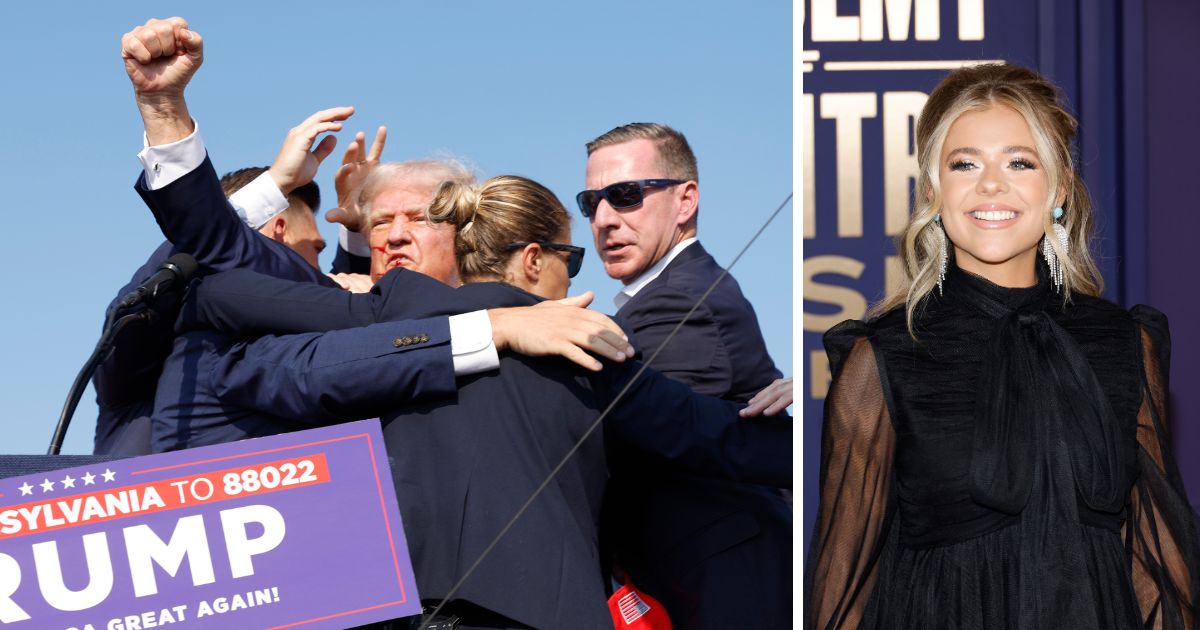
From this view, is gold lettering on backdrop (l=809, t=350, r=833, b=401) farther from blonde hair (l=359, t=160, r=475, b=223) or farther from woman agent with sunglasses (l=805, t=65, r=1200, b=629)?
blonde hair (l=359, t=160, r=475, b=223)

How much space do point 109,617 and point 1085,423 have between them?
1734 millimetres

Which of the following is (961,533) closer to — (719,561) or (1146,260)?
(719,561)

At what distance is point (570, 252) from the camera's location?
10.5 feet

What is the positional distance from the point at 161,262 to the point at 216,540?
2.76 feet

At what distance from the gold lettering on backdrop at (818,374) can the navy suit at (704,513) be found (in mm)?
103

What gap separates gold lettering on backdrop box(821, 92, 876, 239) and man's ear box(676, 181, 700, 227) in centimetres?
100

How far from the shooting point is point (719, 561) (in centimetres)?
311

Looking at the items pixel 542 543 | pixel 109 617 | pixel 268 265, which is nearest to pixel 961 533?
pixel 542 543

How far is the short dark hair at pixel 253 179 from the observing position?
4.05 metres

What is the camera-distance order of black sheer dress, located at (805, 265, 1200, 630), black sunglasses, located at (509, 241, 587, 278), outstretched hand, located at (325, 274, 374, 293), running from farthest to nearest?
outstretched hand, located at (325, 274, 374, 293)
black sunglasses, located at (509, 241, 587, 278)
black sheer dress, located at (805, 265, 1200, 630)

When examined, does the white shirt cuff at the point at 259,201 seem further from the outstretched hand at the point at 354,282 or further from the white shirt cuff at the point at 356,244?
the white shirt cuff at the point at 356,244

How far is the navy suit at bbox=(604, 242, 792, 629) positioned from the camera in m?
3.09

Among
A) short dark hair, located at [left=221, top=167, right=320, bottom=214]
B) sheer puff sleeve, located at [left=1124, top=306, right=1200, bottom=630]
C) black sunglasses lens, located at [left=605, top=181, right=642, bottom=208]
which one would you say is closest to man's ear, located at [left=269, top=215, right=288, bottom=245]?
short dark hair, located at [left=221, top=167, right=320, bottom=214]

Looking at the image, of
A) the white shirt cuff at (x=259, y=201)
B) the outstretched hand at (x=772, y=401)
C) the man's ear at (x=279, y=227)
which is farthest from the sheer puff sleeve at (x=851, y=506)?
the man's ear at (x=279, y=227)
